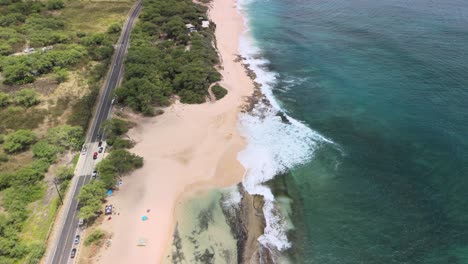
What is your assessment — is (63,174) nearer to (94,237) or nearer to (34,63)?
(94,237)

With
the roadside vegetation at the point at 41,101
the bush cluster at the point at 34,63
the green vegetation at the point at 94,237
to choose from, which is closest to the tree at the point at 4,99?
the roadside vegetation at the point at 41,101

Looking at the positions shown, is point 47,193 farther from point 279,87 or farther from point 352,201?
point 279,87

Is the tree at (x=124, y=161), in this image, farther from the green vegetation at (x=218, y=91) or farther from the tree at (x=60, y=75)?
the tree at (x=60, y=75)

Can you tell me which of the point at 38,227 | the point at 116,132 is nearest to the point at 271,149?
the point at 116,132

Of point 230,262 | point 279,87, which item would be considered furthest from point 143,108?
point 230,262

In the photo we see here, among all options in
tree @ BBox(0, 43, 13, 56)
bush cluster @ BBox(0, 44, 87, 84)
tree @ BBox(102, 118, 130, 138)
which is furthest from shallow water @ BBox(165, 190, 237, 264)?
tree @ BBox(0, 43, 13, 56)

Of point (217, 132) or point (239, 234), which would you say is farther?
point (217, 132)
